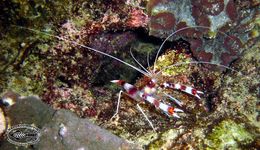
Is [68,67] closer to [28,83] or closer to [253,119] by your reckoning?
[28,83]

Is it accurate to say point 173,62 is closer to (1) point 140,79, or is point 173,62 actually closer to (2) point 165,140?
(1) point 140,79

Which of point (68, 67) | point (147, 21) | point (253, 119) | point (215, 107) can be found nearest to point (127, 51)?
point (147, 21)

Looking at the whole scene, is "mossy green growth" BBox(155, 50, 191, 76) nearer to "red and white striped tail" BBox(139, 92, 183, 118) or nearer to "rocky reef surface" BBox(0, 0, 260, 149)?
"rocky reef surface" BBox(0, 0, 260, 149)

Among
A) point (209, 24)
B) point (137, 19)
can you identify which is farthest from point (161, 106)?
point (209, 24)

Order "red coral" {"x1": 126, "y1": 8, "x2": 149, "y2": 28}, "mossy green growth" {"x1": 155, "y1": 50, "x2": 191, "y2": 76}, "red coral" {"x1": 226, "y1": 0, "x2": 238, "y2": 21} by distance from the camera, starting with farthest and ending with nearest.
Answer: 1. "mossy green growth" {"x1": 155, "y1": 50, "x2": 191, "y2": 76}
2. "red coral" {"x1": 226, "y1": 0, "x2": 238, "y2": 21}
3. "red coral" {"x1": 126, "y1": 8, "x2": 149, "y2": 28}

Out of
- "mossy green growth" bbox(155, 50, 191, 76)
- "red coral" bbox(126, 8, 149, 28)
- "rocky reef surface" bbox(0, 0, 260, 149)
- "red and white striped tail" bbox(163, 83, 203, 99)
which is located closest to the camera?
"rocky reef surface" bbox(0, 0, 260, 149)

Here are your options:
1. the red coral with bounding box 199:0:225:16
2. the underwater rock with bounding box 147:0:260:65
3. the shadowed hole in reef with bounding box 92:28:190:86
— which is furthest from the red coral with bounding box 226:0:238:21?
the shadowed hole in reef with bounding box 92:28:190:86

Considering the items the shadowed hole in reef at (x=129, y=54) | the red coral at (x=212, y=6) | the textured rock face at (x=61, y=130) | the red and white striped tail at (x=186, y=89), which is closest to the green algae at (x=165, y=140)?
the textured rock face at (x=61, y=130)
